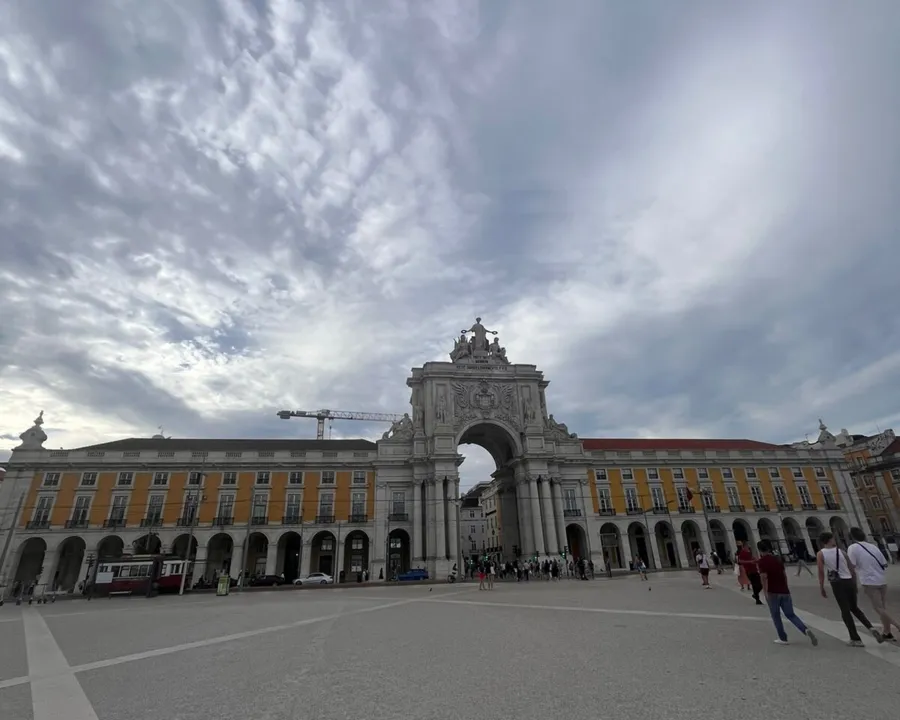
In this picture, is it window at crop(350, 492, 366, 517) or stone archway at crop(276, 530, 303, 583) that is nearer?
stone archway at crop(276, 530, 303, 583)

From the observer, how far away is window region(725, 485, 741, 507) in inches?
2375

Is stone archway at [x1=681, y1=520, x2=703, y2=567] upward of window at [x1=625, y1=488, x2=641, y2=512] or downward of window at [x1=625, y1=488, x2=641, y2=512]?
downward

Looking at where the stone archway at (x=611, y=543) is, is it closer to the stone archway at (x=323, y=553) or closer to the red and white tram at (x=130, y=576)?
the stone archway at (x=323, y=553)

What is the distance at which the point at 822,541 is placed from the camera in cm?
910

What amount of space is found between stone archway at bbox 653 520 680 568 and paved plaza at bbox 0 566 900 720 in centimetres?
4944

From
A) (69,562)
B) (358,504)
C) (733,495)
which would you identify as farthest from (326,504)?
(733,495)

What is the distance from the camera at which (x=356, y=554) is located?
180 ft

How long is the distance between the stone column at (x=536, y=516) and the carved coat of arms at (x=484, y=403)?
24.7 ft

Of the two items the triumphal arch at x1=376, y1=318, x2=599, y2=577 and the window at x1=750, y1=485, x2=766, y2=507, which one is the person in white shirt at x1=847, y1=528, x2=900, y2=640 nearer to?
the triumphal arch at x1=376, y1=318, x2=599, y2=577

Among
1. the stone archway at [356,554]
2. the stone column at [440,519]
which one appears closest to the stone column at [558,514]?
the stone column at [440,519]

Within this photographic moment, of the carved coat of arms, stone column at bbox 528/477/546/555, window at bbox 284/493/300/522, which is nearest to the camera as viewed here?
window at bbox 284/493/300/522

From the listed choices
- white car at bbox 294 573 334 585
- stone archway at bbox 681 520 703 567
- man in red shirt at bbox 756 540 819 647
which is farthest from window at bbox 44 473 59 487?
stone archway at bbox 681 520 703 567

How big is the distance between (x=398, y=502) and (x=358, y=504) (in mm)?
4429

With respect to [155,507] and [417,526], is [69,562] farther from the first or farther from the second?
[417,526]
